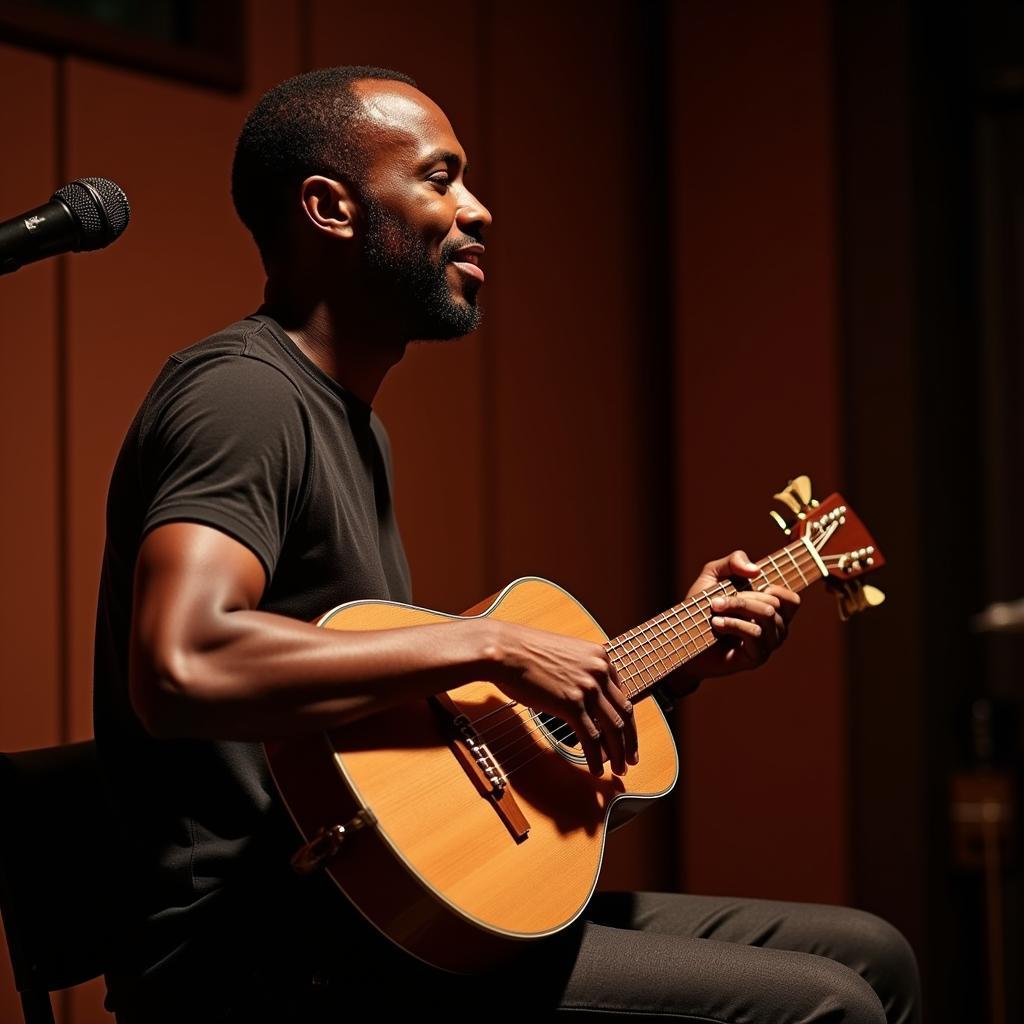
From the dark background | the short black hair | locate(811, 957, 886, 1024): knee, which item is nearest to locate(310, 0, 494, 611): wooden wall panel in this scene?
the dark background

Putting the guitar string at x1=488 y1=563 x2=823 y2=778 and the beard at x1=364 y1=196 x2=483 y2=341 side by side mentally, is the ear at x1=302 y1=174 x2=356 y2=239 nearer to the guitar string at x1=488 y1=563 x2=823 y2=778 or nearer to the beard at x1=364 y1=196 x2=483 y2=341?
the beard at x1=364 y1=196 x2=483 y2=341

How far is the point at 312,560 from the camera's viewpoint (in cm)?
135

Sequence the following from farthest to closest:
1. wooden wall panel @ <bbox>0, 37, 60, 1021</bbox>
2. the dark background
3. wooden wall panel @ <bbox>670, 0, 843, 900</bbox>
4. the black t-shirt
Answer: wooden wall panel @ <bbox>670, 0, 843, 900</bbox> → the dark background → wooden wall panel @ <bbox>0, 37, 60, 1021</bbox> → the black t-shirt

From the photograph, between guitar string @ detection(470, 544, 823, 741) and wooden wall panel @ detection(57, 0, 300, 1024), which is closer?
guitar string @ detection(470, 544, 823, 741)

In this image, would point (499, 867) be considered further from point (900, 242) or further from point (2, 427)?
point (900, 242)

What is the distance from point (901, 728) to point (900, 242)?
3.81 ft

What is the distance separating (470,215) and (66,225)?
59cm

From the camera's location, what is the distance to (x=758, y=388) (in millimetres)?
3264

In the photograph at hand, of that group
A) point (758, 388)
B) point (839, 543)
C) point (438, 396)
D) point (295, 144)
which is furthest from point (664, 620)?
point (758, 388)

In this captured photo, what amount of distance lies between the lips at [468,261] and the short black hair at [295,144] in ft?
0.50

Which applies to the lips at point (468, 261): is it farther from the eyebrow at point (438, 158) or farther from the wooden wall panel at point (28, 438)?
the wooden wall panel at point (28, 438)

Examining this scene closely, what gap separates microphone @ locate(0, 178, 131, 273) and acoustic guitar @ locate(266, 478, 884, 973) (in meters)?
0.42

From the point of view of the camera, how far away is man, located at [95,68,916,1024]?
115 cm

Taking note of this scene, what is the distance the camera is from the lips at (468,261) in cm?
160
